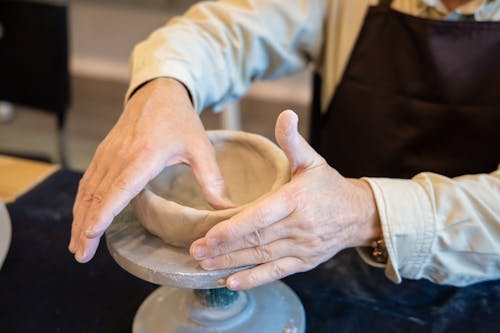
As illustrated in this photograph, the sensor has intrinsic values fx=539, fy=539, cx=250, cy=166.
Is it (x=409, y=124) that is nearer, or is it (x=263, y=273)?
(x=263, y=273)

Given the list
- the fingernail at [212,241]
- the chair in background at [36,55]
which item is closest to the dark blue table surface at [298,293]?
the fingernail at [212,241]

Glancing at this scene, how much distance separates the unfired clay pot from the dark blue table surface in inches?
6.4

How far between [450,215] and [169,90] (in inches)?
16.5

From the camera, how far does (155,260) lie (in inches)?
22.9

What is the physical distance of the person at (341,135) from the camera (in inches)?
23.5

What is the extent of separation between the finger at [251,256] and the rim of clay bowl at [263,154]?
5 centimetres

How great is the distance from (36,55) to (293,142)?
3.51ft

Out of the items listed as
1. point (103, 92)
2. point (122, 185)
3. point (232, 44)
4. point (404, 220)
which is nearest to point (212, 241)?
point (122, 185)

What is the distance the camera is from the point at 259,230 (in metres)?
0.57

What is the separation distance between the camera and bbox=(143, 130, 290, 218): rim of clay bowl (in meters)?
0.57

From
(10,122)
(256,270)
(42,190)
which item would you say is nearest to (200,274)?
(256,270)

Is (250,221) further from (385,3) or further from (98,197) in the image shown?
(385,3)

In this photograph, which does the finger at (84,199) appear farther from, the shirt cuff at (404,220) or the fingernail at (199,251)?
the shirt cuff at (404,220)

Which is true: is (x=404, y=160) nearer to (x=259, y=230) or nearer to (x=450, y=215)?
(x=450, y=215)
